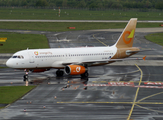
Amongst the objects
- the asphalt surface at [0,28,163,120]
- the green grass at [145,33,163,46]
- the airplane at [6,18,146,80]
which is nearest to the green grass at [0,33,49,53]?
the asphalt surface at [0,28,163,120]

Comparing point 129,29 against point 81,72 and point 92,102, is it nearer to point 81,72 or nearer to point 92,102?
point 81,72

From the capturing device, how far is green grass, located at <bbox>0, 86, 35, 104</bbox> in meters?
35.5

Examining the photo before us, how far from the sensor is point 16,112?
30.8 m

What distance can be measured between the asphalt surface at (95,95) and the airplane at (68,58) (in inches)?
72.3

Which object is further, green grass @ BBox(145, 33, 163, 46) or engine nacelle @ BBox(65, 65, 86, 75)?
green grass @ BBox(145, 33, 163, 46)

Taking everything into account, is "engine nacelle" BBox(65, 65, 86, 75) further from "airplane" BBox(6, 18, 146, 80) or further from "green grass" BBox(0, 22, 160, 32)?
"green grass" BBox(0, 22, 160, 32)

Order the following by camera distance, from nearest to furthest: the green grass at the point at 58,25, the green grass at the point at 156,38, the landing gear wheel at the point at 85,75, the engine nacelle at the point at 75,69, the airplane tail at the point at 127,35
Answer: the engine nacelle at the point at 75,69, the landing gear wheel at the point at 85,75, the airplane tail at the point at 127,35, the green grass at the point at 156,38, the green grass at the point at 58,25

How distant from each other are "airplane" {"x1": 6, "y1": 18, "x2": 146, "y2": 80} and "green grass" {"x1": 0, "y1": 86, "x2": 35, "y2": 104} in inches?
192

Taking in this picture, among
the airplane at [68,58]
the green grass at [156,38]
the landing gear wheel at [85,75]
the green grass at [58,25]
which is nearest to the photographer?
the airplane at [68,58]

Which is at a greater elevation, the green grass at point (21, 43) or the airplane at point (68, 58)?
the airplane at point (68, 58)

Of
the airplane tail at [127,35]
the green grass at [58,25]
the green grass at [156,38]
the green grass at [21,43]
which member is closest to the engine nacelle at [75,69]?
the airplane tail at [127,35]

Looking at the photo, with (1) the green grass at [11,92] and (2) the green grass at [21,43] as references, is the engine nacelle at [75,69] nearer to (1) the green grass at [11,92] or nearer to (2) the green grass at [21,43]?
(1) the green grass at [11,92]

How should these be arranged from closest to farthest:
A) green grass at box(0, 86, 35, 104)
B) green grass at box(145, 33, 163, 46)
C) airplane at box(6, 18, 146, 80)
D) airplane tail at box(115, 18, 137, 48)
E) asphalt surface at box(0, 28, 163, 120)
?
asphalt surface at box(0, 28, 163, 120) < green grass at box(0, 86, 35, 104) < airplane at box(6, 18, 146, 80) < airplane tail at box(115, 18, 137, 48) < green grass at box(145, 33, 163, 46)

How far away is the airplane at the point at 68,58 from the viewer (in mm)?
45688
